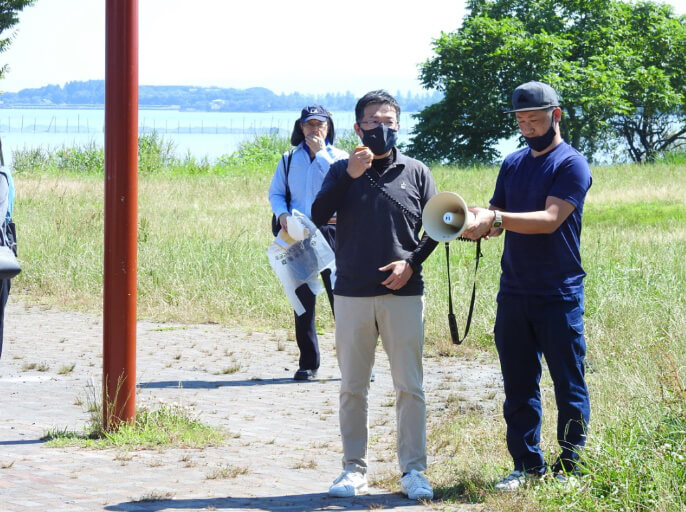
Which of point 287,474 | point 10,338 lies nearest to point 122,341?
point 287,474

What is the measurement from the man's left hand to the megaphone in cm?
23

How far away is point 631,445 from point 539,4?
51.7m

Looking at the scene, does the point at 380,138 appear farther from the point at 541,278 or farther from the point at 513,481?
the point at 513,481

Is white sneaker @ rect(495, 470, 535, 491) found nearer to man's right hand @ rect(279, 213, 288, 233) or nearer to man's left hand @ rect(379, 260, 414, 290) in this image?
man's left hand @ rect(379, 260, 414, 290)

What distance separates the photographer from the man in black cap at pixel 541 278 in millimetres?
4980

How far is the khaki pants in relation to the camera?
531 centimetres

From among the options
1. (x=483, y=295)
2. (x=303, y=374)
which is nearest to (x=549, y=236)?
(x=303, y=374)

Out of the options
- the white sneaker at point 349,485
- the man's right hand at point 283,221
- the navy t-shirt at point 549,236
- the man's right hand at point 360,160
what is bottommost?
the white sneaker at point 349,485

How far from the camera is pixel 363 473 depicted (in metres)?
5.46

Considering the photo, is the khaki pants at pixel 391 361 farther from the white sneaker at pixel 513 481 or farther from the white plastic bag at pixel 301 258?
the white plastic bag at pixel 301 258

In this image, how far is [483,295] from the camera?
10.7 meters

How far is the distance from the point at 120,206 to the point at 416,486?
2534 mm

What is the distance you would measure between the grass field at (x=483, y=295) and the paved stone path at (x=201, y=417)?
0.46 metres

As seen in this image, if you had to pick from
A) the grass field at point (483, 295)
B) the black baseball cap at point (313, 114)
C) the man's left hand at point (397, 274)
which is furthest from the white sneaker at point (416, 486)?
the black baseball cap at point (313, 114)
